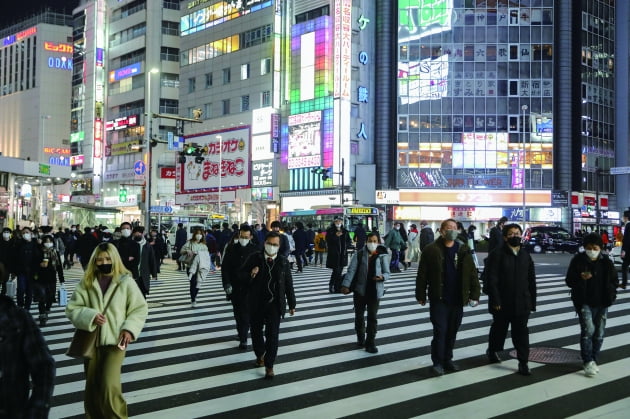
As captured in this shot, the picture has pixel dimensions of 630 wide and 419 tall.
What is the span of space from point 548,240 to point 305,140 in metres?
25.8

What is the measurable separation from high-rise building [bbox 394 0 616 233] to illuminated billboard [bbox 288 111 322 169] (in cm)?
771

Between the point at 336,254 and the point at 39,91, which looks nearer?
the point at 336,254

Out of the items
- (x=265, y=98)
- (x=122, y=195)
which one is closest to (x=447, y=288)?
(x=265, y=98)

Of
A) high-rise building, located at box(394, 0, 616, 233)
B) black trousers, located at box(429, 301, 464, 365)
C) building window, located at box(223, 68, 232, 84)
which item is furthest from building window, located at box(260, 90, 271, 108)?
black trousers, located at box(429, 301, 464, 365)

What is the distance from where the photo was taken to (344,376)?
7797 mm

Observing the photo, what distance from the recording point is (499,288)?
26.1 feet

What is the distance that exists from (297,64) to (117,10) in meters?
36.9

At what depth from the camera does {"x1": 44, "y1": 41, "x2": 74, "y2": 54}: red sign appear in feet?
352

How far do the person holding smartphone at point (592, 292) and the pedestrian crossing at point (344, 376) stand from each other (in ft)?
1.25

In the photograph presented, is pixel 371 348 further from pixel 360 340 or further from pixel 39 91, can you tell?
pixel 39 91

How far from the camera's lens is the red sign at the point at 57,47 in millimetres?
107250

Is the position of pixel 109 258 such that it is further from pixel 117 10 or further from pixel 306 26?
pixel 117 10

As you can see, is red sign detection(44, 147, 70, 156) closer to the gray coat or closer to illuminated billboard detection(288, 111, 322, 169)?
illuminated billboard detection(288, 111, 322, 169)

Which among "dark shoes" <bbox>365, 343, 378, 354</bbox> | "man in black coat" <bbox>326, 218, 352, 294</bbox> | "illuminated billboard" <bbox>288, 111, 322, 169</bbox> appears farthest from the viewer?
"illuminated billboard" <bbox>288, 111, 322, 169</bbox>
